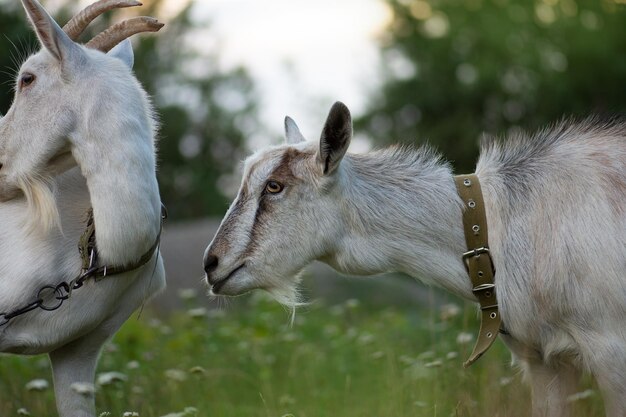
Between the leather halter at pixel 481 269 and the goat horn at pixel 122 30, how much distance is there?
1.73m

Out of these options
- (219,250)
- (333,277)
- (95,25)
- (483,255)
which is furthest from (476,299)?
(95,25)

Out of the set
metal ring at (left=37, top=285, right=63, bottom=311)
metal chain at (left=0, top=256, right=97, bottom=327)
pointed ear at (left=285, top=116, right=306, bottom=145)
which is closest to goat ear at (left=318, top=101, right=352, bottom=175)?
pointed ear at (left=285, top=116, right=306, bottom=145)

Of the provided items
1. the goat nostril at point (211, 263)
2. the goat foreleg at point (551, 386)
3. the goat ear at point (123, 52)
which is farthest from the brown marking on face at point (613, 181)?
the goat ear at point (123, 52)

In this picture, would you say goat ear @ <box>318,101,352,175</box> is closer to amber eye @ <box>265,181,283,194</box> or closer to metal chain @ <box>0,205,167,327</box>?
amber eye @ <box>265,181,283,194</box>

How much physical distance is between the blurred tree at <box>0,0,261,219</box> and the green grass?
39.6 ft

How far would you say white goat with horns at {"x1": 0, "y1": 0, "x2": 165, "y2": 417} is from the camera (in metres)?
4.11

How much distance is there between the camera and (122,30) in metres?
4.52

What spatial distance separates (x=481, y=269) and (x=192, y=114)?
1862cm

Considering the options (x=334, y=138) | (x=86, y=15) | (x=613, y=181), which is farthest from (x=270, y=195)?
(x=613, y=181)

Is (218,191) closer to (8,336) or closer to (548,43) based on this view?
(548,43)

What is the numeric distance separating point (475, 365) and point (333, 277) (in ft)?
16.3

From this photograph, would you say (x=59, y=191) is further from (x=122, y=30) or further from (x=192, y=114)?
(x=192, y=114)

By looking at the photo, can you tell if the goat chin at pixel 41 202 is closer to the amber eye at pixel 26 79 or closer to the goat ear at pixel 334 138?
the amber eye at pixel 26 79

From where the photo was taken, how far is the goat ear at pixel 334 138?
172 inches
